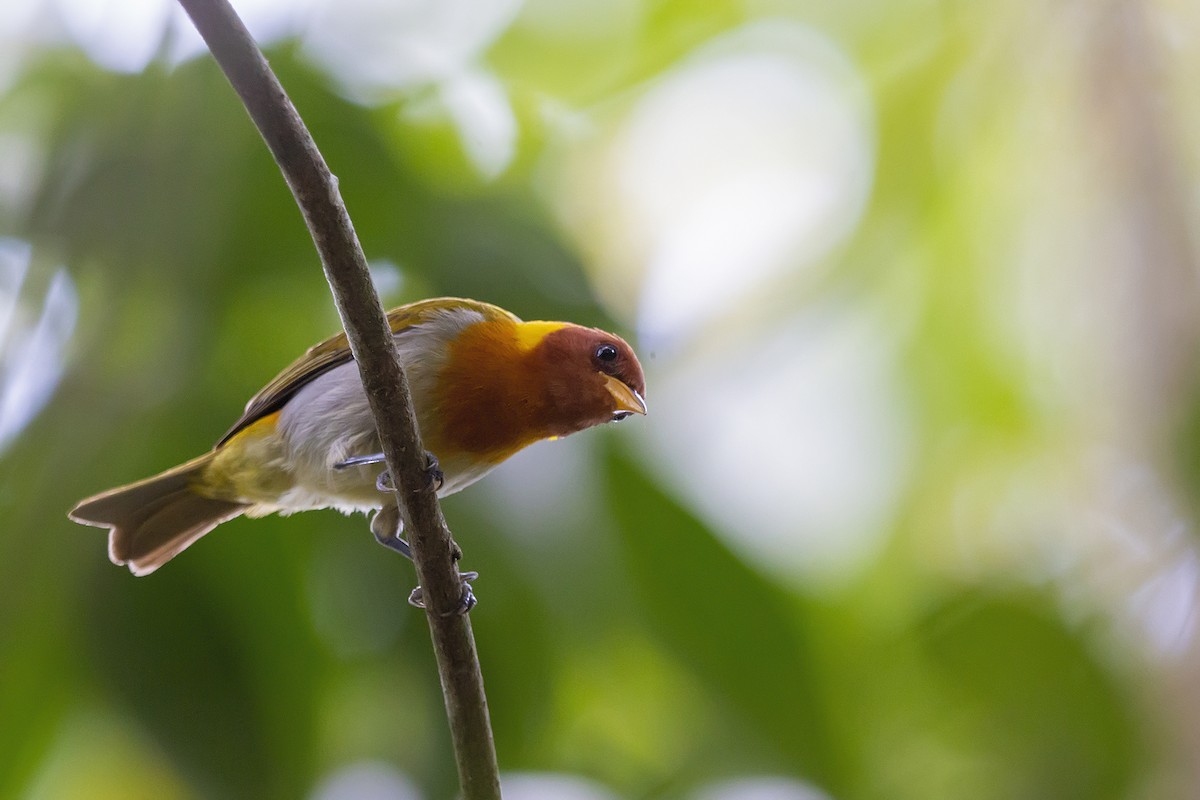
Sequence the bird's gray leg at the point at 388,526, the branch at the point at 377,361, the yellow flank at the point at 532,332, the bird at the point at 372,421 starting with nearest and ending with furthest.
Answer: the branch at the point at 377,361
the bird at the point at 372,421
the yellow flank at the point at 532,332
the bird's gray leg at the point at 388,526

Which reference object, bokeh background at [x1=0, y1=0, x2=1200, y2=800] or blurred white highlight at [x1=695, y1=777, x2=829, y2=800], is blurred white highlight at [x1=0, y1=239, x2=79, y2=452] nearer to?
bokeh background at [x1=0, y1=0, x2=1200, y2=800]

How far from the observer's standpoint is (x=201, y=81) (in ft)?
12.9

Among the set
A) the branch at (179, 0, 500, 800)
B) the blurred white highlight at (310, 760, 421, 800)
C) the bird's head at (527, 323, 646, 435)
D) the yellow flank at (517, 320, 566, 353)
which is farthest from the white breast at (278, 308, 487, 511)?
the blurred white highlight at (310, 760, 421, 800)

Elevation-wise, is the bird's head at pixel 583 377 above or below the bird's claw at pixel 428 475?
above

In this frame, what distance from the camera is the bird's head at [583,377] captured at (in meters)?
2.84

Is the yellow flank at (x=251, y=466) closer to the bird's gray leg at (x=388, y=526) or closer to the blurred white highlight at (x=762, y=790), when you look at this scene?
the bird's gray leg at (x=388, y=526)

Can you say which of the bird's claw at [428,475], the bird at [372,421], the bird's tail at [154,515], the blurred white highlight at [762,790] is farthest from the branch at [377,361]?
the blurred white highlight at [762,790]

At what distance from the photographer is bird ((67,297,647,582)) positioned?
111 inches

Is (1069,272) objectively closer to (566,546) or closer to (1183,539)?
(1183,539)

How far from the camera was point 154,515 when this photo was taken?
317 centimetres

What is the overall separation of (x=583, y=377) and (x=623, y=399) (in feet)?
0.41

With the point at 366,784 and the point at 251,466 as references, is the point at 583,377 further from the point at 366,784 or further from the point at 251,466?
the point at 366,784

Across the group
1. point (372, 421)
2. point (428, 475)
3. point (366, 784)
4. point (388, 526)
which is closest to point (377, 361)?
point (428, 475)

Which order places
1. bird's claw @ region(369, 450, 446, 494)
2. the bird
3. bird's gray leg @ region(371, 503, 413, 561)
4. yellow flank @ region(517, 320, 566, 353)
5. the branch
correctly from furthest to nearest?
bird's gray leg @ region(371, 503, 413, 561), yellow flank @ region(517, 320, 566, 353), the bird, bird's claw @ region(369, 450, 446, 494), the branch
